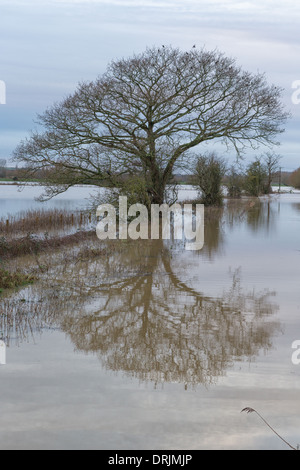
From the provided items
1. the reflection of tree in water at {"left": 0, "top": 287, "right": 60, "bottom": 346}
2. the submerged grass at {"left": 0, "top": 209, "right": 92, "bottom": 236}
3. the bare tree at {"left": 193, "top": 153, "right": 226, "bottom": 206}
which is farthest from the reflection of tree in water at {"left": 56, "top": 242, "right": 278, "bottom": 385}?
the bare tree at {"left": 193, "top": 153, "right": 226, "bottom": 206}

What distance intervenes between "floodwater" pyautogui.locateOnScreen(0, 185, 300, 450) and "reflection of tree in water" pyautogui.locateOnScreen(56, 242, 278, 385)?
0.06 feet

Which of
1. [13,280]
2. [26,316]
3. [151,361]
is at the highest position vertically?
[13,280]

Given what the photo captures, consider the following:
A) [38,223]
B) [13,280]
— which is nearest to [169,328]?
[13,280]

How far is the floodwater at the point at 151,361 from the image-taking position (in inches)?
185

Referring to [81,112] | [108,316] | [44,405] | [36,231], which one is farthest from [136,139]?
[44,405]

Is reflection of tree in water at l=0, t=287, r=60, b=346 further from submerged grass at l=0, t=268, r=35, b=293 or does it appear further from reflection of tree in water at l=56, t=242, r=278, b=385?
submerged grass at l=0, t=268, r=35, b=293

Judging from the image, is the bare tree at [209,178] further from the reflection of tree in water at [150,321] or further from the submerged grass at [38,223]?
the reflection of tree in water at [150,321]

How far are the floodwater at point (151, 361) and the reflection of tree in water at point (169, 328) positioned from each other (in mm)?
20

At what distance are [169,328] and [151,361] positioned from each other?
147 centimetres

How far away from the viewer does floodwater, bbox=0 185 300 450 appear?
4691 millimetres

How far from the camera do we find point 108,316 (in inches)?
344

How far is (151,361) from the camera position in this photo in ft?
21.3

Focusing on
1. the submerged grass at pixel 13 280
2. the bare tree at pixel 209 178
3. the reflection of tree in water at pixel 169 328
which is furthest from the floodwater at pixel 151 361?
the bare tree at pixel 209 178

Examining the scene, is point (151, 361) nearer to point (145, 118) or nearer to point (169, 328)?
point (169, 328)
